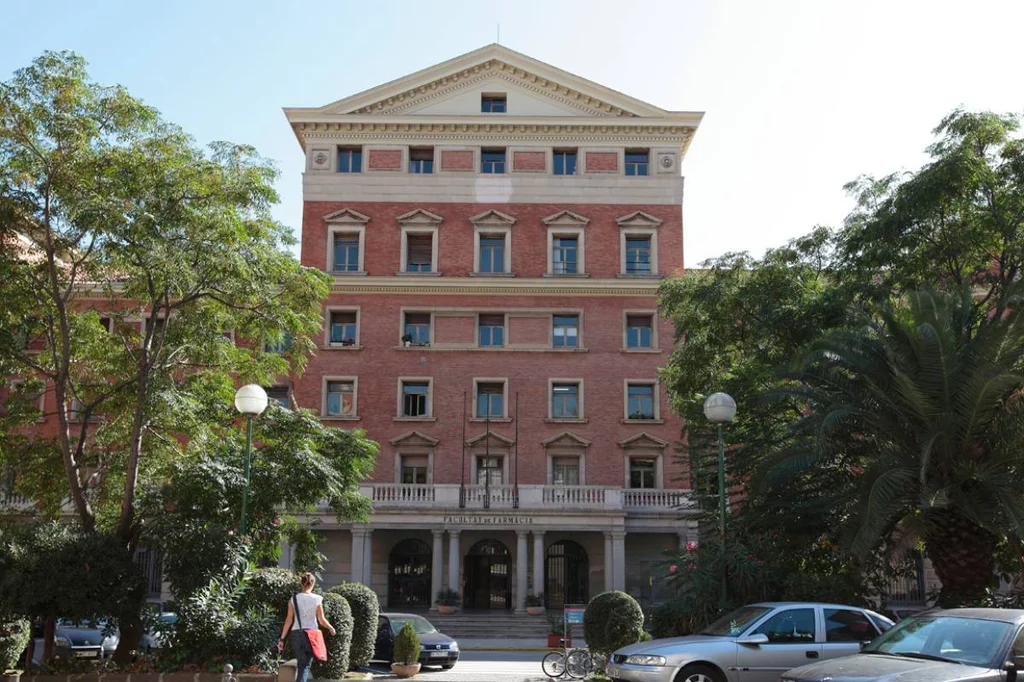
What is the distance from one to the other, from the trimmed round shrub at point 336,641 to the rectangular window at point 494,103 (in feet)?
109

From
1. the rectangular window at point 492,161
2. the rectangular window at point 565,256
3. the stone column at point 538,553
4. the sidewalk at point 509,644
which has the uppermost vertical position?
the rectangular window at point 492,161

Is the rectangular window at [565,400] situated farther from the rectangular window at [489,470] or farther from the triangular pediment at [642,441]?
the rectangular window at [489,470]

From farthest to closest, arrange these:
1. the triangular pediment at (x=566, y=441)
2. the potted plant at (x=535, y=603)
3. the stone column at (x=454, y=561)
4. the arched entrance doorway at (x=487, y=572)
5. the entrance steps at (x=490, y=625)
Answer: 1. the triangular pediment at (x=566, y=441)
2. the arched entrance doorway at (x=487, y=572)
3. the stone column at (x=454, y=561)
4. the potted plant at (x=535, y=603)
5. the entrance steps at (x=490, y=625)

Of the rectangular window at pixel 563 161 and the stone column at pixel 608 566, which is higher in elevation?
the rectangular window at pixel 563 161

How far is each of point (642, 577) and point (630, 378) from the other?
8.46 metres

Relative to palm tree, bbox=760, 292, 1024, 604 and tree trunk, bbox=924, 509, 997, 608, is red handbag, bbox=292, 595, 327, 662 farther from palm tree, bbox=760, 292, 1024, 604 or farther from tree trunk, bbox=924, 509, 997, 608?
tree trunk, bbox=924, 509, 997, 608

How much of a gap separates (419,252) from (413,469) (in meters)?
9.90

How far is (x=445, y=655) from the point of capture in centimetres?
2323

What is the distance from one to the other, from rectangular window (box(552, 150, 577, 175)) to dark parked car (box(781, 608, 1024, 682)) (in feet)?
118

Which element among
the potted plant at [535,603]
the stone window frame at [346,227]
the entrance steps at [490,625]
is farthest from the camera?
the stone window frame at [346,227]

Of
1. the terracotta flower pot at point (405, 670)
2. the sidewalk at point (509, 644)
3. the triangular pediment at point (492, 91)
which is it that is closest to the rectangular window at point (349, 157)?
the triangular pediment at point (492, 91)

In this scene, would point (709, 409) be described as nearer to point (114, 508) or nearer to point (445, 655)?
point (445, 655)

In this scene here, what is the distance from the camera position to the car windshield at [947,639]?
1043 centimetres

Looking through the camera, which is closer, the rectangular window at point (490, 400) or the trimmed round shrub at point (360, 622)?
the trimmed round shrub at point (360, 622)
